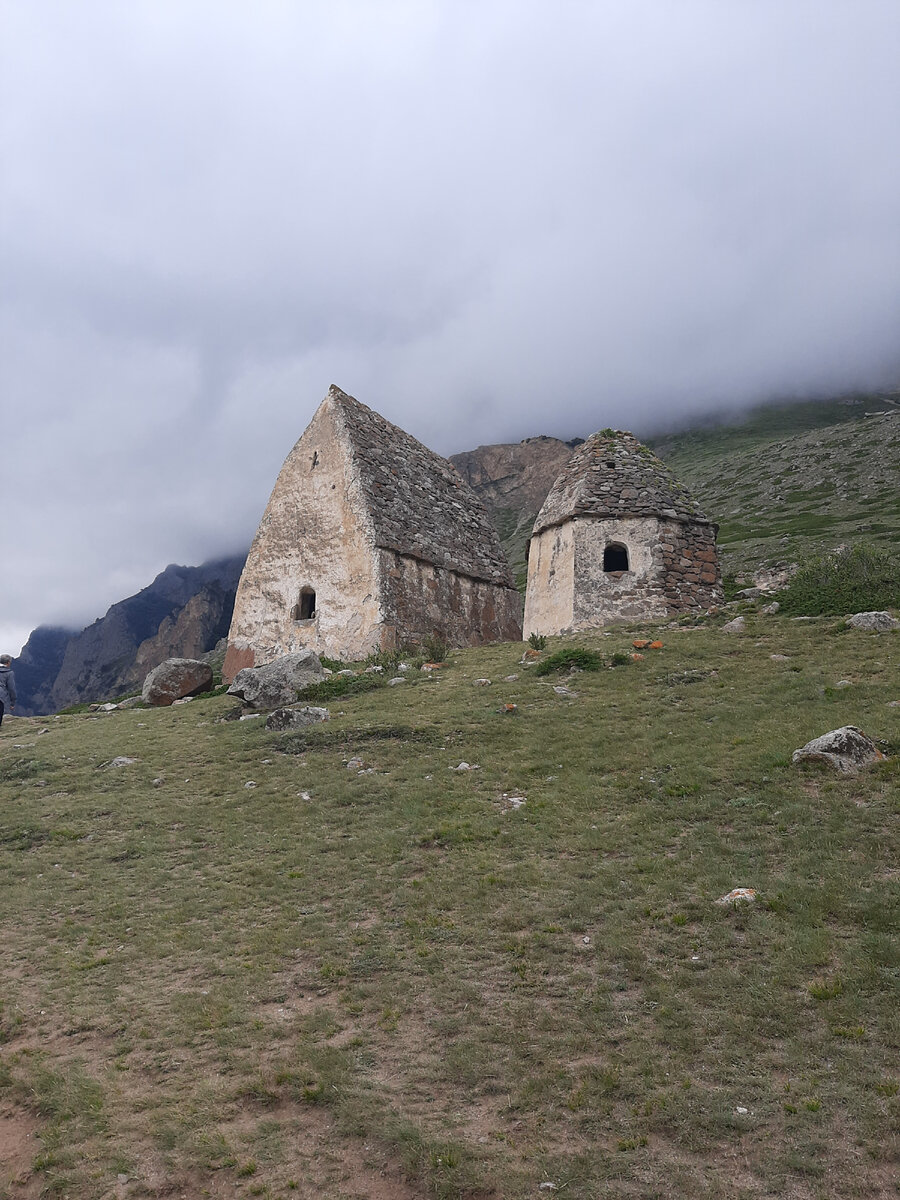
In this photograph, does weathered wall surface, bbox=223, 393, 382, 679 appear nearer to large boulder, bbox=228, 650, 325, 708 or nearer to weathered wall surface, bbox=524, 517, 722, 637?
large boulder, bbox=228, 650, 325, 708

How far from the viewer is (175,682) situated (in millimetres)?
21875

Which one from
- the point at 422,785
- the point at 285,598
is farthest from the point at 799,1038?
the point at 285,598

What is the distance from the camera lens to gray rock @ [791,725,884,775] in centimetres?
926

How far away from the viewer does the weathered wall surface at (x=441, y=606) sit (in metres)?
21.7

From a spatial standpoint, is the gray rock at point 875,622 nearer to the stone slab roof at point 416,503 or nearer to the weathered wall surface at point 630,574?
the weathered wall surface at point 630,574

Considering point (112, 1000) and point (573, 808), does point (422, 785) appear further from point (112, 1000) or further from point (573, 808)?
point (112, 1000)

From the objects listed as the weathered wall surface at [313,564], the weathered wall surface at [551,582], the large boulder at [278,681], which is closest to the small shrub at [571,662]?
the weathered wall surface at [551,582]

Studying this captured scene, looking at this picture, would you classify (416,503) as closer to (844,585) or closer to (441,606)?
(441,606)

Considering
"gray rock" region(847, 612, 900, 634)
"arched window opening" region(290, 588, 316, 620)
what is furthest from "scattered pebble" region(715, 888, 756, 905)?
"arched window opening" region(290, 588, 316, 620)

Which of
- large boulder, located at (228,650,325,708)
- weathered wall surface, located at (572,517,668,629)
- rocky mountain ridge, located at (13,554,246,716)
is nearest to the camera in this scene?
large boulder, located at (228,650,325,708)

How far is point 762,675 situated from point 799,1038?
8753 millimetres

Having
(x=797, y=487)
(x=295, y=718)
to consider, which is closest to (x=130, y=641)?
(x=797, y=487)

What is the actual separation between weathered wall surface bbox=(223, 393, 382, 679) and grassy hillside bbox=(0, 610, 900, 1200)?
9647mm

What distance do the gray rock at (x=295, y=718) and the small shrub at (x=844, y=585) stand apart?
1086cm
